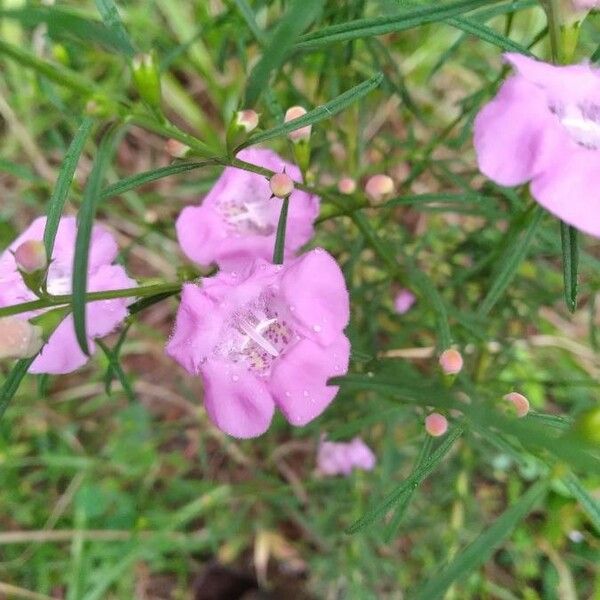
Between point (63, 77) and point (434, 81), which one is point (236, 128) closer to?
point (63, 77)

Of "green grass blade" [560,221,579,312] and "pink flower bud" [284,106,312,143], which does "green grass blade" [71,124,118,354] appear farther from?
"green grass blade" [560,221,579,312]

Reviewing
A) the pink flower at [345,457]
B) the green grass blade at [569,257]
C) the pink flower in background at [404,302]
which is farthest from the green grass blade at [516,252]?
the pink flower at [345,457]

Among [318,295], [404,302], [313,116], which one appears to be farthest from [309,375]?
[404,302]

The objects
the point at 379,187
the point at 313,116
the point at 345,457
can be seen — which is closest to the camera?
the point at 313,116

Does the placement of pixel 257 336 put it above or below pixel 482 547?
above

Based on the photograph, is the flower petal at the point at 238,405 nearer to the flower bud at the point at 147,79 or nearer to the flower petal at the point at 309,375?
the flower petal at the point at 309,375

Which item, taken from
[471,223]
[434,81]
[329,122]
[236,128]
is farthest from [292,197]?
[434,81]

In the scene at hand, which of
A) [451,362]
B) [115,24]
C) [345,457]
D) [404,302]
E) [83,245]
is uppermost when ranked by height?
[115,24]

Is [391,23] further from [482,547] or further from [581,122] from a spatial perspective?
[482,547]

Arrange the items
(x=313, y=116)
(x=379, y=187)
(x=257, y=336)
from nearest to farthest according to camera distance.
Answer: (x=313, y=116), (x=257, y=336), (x=379, y=187)
